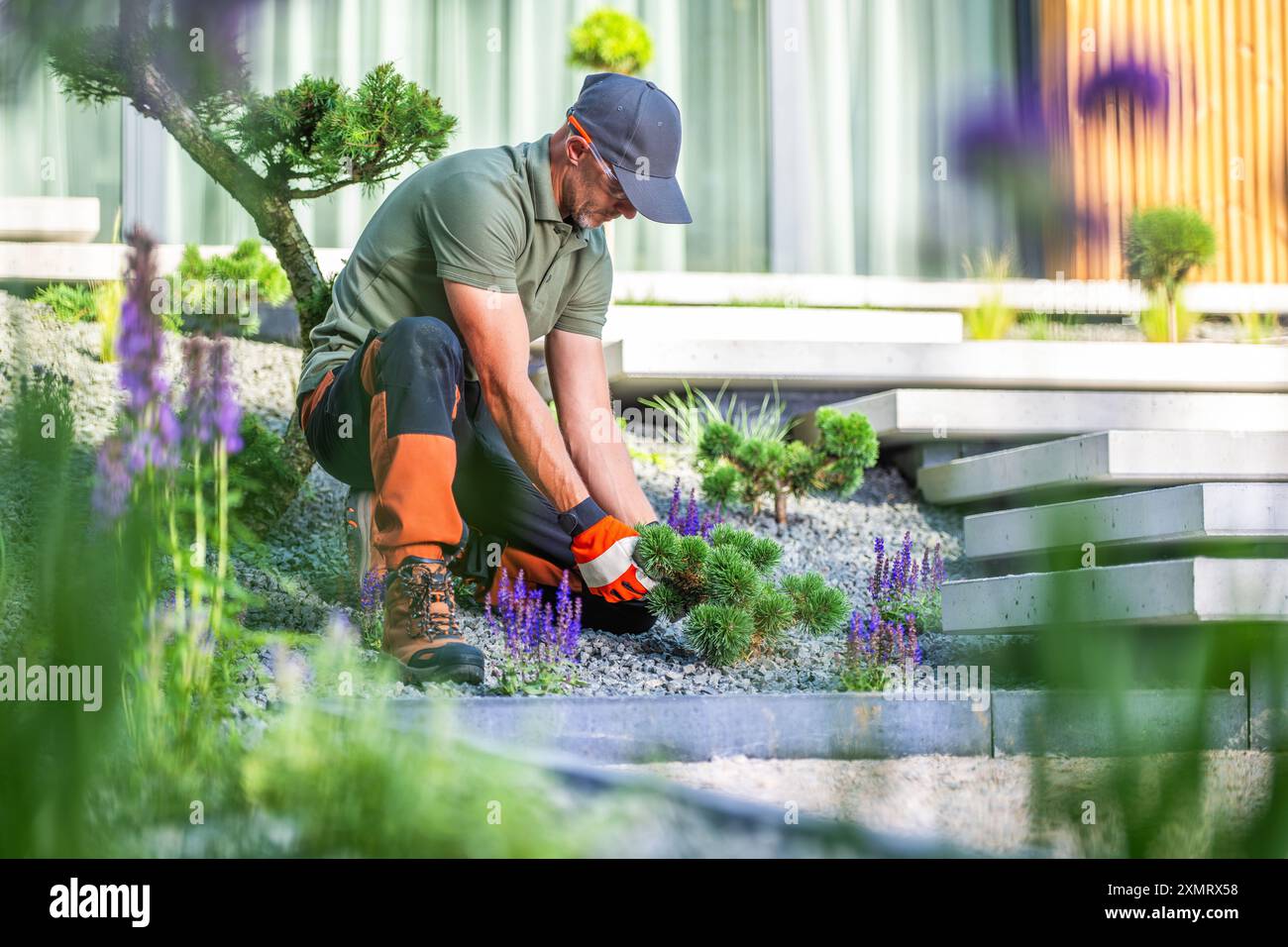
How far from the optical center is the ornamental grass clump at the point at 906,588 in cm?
292

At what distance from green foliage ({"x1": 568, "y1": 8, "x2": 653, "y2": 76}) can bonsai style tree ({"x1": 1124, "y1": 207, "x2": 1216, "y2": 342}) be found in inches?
80.6

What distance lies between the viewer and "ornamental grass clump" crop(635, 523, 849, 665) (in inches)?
102

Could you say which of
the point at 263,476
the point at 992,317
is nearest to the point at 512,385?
the point at 263,476

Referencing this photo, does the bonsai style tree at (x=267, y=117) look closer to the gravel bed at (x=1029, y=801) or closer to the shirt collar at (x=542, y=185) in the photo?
the shirt collar at (x=542, y=185)

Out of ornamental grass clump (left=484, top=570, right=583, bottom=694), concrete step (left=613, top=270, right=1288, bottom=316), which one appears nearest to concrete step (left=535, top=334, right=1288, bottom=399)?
concrete step (left=613, top=270, right=1288, bottom=316)

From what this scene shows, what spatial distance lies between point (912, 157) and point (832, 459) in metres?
2.76

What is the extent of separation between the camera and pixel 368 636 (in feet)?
8.41

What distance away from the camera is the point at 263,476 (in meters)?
3.27

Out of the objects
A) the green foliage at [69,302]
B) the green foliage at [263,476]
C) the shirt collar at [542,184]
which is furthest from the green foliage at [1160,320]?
the green foliage at [69,302]

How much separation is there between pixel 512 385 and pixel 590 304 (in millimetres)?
522

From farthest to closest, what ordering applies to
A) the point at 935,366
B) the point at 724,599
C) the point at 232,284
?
1. the point at 232,284
2. the point at 935,366
3. the point at 724,599

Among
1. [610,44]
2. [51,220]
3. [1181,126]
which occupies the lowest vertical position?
[51,220]
